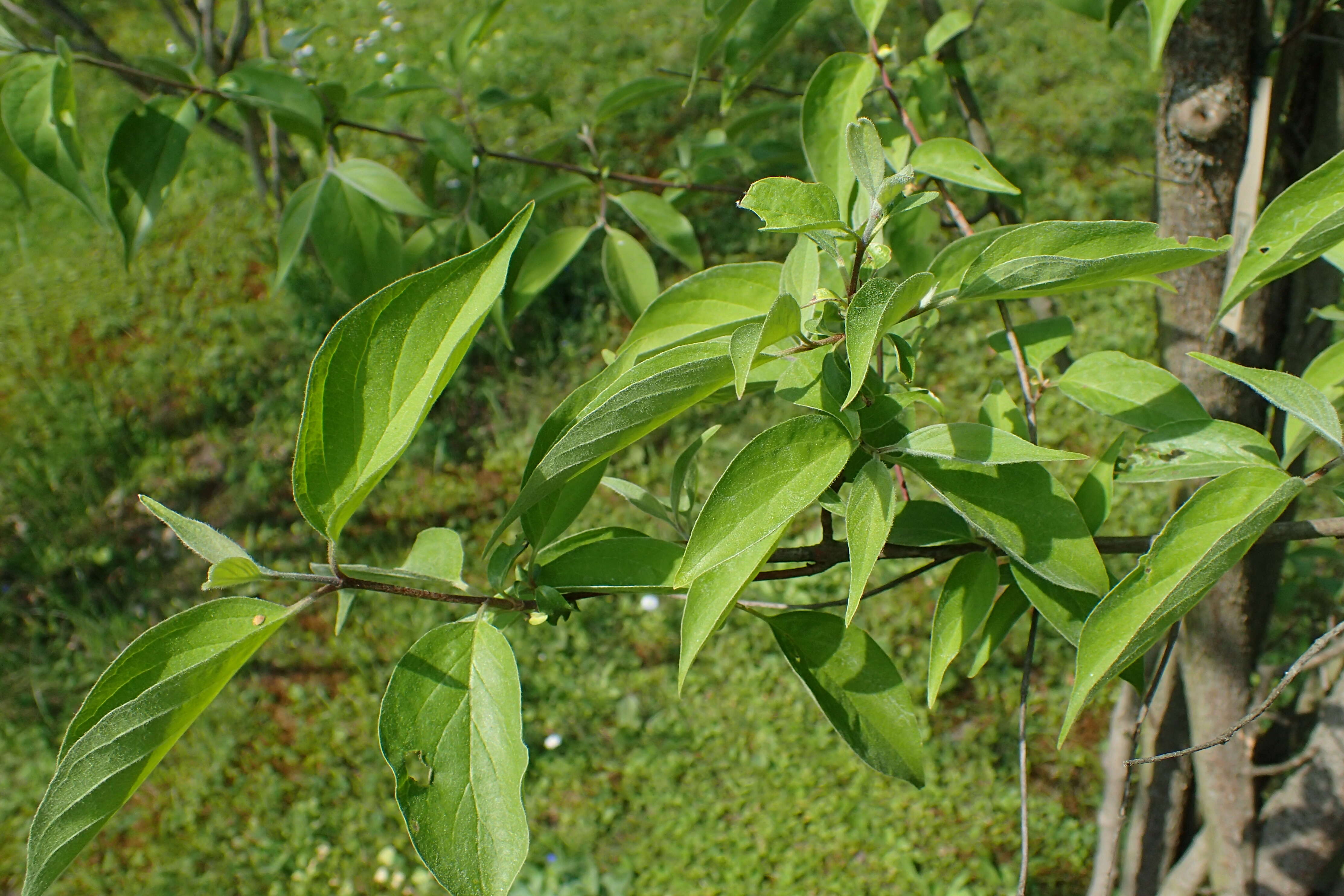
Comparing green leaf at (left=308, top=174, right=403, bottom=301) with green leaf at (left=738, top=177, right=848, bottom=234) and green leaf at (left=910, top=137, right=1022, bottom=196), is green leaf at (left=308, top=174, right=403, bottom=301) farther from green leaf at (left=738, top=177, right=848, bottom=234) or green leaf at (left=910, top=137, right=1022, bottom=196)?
green leaf at (left=738, top=177, right=848, bottom=234)

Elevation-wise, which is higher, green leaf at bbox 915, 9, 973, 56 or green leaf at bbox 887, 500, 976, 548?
green leaf at bbox 915, 9, 973, 56

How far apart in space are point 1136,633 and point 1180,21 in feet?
2.92

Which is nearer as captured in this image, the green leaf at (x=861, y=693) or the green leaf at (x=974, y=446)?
the green leaf at (x=974, y=446)

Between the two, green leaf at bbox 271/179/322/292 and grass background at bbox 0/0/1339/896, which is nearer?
green leaf at bbox 271/179/322/292

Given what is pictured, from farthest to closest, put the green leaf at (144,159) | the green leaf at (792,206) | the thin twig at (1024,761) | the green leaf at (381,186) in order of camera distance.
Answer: the green leaf at (381,186), the green leaf at (144,159), the thin twig at (1024,761), the green leaf at (792,206)

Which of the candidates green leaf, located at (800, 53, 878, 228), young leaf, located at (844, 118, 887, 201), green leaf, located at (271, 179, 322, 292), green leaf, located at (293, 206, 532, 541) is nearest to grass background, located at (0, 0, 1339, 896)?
green leaf, located at (800, 53, 878, 228)

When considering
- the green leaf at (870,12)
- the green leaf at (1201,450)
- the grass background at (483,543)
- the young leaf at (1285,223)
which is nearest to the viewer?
the young leaf at (1285,223)

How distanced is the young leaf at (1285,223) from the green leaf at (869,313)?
0.87 ft

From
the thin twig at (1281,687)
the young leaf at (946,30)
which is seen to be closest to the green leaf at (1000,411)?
the thin twig at (1281,687)

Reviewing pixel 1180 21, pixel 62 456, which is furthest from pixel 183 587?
pixel 1180 21

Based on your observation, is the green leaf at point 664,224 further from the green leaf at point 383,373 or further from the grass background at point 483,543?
the green leaf at point 383,373

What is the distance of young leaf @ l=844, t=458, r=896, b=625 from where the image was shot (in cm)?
64

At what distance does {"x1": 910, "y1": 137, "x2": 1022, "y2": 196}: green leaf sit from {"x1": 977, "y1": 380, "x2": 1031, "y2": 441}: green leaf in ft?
0.67

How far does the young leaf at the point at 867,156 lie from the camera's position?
25.5 inches
